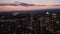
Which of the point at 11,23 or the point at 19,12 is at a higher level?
the point at 19,12

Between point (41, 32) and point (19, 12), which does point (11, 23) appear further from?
point (41, 32)

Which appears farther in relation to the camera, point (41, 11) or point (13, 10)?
point (41, 11)

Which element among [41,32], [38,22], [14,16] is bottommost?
[41,32]

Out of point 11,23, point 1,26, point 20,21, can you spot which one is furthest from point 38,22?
point 1,26
